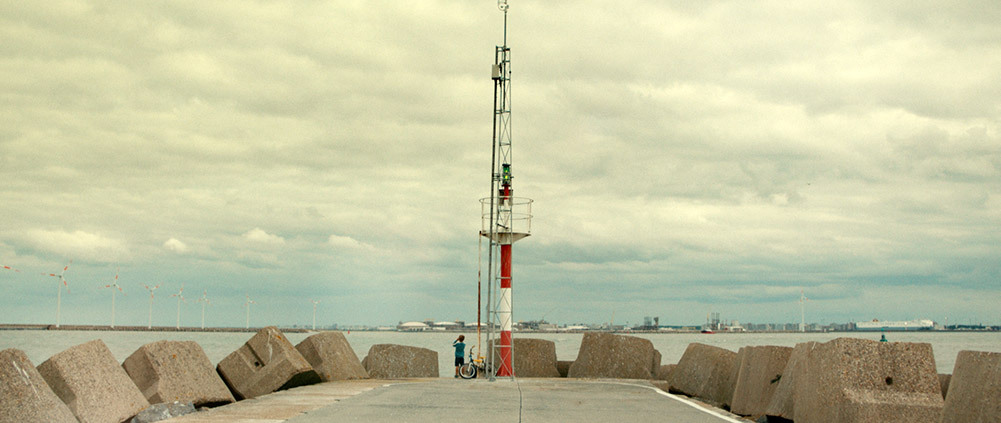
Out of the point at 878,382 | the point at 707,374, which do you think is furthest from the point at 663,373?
the point at 878,382

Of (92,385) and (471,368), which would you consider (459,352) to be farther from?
(92,385)

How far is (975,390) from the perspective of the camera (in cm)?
753

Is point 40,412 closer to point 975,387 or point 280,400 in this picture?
point 280,400

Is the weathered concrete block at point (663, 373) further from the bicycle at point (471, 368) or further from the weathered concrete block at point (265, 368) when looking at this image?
the weathered concrete block at point (265, 368)

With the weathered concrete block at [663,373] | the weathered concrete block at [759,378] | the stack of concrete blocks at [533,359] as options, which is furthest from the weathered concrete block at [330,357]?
the weathered concrete block at [759,378]

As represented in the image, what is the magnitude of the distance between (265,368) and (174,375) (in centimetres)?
268

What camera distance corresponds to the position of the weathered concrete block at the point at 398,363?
23.7 meters

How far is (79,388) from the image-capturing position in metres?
12.6

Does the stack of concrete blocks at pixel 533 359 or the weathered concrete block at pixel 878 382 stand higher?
the weathered concrete block at pixel 878 382

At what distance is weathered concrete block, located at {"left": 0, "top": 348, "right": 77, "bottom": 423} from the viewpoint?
34.3 feet

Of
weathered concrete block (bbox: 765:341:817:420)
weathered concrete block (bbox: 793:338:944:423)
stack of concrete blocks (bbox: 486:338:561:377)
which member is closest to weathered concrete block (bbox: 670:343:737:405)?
stack of concrete blocks (bbox: 486:338:561:377)

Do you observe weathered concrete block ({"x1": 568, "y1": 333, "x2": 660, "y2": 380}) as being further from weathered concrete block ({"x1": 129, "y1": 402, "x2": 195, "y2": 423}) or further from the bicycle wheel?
weathered concrete block ({"x1": 129, "y1": 402, "x2": 195, "y2": 423})

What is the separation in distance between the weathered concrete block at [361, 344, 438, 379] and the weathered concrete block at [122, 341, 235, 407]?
745cm

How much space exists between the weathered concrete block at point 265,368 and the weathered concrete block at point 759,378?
29.5 feet
